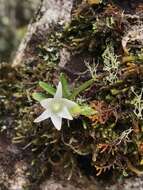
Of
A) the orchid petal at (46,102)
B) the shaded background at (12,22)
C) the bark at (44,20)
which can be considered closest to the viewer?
the orchid petal at (46,102)

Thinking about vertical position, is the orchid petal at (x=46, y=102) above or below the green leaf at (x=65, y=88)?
below

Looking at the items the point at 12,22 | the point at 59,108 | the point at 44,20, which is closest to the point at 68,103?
the point at 59,108

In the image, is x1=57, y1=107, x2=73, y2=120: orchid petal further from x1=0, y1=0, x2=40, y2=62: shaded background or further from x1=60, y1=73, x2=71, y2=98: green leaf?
x1=0, y1=0, x2=40, y2=62: shaded background

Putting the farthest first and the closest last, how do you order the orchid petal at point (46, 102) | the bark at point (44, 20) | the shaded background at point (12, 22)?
1. the shaded background at point (12, 22)
2. the bark at point (44, 20)
3. the orchid petal at point (46, 102)

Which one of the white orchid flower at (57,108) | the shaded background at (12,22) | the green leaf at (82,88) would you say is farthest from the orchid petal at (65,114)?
the shaded background at (12,22)

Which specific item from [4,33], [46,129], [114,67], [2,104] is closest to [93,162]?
[46,129]

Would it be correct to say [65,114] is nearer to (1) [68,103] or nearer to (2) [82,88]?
(1) [68,103]

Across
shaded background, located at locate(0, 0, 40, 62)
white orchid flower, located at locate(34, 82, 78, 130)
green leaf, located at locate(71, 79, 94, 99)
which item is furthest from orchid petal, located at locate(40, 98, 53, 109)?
shaded background, located at locate(0, 0, 40, 62)

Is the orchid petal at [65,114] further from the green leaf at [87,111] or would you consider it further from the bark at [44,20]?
the bark at [44,20]
